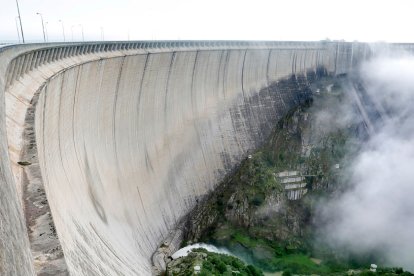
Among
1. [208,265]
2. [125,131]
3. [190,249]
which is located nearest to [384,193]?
[190,249]

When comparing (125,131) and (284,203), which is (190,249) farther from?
(284,203)

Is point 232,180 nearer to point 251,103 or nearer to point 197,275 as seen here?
point 251,103

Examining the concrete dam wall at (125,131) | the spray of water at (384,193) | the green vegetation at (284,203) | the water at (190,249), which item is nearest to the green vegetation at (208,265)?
the green vegetation at (284,203)

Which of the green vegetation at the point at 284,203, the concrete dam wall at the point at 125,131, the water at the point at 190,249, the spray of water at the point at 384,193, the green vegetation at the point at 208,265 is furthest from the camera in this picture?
the spray of water at the point at 384,193

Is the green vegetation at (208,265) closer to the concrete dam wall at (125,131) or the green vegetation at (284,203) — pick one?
the green vegetation at (284,203)

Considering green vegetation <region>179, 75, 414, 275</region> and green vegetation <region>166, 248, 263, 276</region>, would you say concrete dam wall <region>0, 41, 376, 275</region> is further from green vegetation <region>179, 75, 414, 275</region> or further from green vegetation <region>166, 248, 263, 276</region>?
green vegetation <region>166, 248, 263, 276</region>

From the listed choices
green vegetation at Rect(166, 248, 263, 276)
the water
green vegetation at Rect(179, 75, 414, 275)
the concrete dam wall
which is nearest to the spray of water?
green vegetation at Rect(179, 75, 414, 275)

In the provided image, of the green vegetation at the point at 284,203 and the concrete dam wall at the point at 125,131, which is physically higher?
the concrete dam wall at the point at 125,131

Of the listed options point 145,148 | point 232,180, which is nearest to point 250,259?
point 232,180
